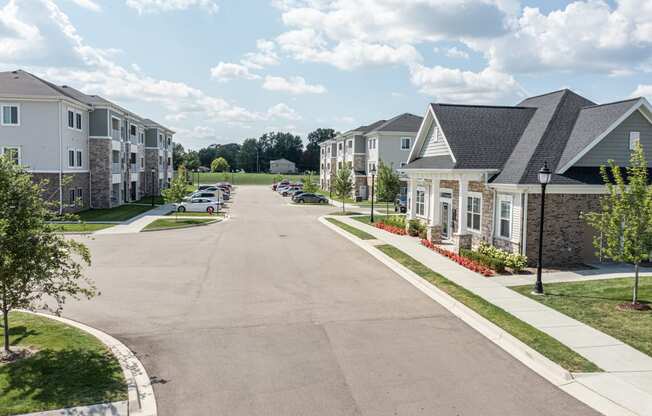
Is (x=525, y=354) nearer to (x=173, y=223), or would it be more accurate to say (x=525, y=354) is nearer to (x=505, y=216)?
(x=505, y=216)

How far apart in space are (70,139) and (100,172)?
5.01 meters

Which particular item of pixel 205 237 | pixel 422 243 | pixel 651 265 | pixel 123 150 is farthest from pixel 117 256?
pixel 123 150

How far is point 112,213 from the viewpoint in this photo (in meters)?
41.0

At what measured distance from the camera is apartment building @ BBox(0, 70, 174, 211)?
37.2 m

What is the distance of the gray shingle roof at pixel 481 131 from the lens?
23531mm

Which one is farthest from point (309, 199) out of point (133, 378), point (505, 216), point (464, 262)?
point (133, 378)

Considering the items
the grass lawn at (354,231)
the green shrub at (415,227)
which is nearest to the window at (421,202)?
the green shrub at (415,227)

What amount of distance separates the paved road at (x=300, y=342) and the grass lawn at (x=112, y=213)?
17090 millimetres

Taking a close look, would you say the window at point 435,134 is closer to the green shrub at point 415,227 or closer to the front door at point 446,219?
the front door at point 446,219

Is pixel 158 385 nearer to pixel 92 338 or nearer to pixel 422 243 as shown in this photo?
pixel 92 338

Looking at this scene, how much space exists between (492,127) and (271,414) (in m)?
20.8

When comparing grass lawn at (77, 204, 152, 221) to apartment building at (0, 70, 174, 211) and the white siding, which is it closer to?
apartment building at (0, 70, 174, 211)

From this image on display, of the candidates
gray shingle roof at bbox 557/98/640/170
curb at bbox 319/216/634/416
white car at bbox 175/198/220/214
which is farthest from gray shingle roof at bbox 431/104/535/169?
white car at bbox 175/198/220/214

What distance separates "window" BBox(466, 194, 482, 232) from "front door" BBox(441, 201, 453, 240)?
2.04m
